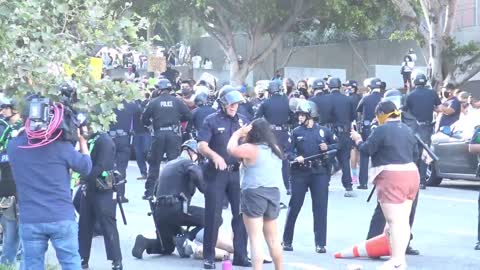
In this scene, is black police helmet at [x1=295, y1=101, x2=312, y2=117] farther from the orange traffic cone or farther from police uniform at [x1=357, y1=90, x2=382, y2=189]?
police uniform at [x1=357, y1=90, x2=382, y2=189]

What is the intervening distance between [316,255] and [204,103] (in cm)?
549

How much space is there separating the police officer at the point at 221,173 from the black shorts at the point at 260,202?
886 mm

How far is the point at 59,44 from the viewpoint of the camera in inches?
279

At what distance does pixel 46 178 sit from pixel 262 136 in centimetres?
236

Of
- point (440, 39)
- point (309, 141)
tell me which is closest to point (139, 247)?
point (309, 141)

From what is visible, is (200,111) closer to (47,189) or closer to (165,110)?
(165,110)

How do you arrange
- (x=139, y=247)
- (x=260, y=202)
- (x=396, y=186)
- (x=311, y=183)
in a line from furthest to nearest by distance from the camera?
1. (x=311, y=183)
2. (x=139, y=247)
3. (x=396, y=186)
4. (x=260, y=202)

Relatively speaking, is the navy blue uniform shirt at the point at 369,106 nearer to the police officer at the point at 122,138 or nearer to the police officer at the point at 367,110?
the police officer at the point at 367,110

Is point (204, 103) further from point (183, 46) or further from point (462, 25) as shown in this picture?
point (183, 46)

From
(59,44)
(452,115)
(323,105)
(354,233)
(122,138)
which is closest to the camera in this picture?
(59,44)

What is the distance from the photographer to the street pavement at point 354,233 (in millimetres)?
10547

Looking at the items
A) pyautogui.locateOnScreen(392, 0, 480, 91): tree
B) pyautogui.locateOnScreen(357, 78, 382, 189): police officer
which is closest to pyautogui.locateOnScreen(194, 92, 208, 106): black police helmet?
pyautogui.locateOnScreen(357, 78, 382, 189): police officer

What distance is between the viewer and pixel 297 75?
37062 mm

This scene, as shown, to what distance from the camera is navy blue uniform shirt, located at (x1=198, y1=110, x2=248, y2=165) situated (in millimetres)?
10062
